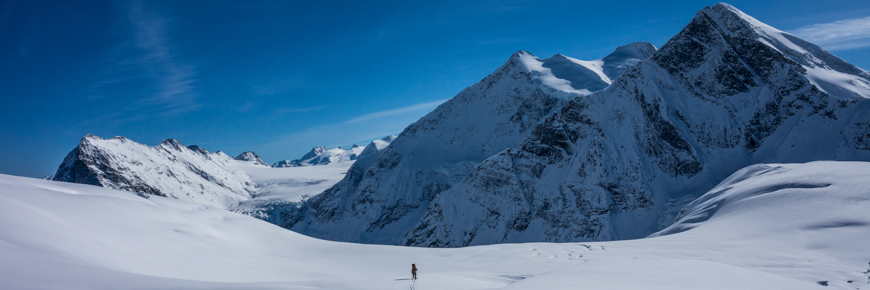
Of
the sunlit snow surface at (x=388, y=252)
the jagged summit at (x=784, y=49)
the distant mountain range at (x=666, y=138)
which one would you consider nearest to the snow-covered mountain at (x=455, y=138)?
the distant mountain range at (x=666, y=138)

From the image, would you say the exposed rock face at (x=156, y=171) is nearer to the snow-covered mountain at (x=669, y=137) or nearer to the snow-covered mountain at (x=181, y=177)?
the snow-covered mountain at (x=181, y=177)

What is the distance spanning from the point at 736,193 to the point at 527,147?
172 feet

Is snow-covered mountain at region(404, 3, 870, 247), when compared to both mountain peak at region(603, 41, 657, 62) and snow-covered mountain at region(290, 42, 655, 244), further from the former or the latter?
mountain peak at region(603, 41, 657, 62)

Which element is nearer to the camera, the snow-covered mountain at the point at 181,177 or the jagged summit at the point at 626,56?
the jagged summit at the point at 626,56

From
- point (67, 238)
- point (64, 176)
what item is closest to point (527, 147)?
point (67, 238)

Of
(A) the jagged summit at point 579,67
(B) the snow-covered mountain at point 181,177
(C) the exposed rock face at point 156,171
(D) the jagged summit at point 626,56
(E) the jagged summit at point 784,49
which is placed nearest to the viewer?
(E) the jagged summit at point 784,49

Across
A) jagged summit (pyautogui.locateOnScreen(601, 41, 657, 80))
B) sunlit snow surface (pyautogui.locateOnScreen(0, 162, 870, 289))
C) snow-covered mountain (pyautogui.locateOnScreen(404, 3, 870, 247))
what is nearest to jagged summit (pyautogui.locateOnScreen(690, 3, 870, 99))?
snow-covered mountain (pyautogui.locateOnScreen(404, 3, 870, 247))

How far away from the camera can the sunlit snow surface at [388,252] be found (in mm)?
12211

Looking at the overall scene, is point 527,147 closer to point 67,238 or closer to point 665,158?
point 665,158

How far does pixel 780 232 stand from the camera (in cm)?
2389

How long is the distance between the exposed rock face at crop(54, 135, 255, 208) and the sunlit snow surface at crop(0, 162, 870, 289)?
87905 mm

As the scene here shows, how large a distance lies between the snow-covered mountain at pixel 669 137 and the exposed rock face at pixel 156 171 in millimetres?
83407

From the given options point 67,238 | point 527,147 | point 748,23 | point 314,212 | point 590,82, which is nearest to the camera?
point 67,238

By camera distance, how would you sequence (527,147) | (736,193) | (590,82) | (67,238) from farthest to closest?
(590,82), (527,147), (736,193), (67,238)
